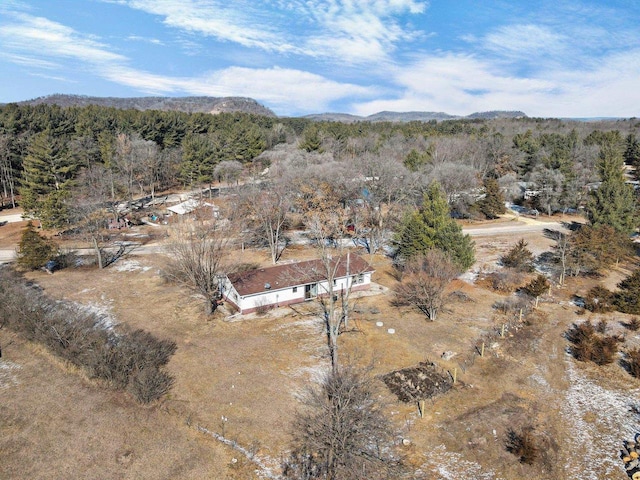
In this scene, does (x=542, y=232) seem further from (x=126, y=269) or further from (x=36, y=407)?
(x=36, y=407)

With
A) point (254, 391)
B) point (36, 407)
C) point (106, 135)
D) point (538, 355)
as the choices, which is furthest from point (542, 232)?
point (106, 135)

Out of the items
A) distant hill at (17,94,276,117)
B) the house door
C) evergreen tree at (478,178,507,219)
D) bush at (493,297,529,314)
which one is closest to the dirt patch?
bush at (493,297,529,314)

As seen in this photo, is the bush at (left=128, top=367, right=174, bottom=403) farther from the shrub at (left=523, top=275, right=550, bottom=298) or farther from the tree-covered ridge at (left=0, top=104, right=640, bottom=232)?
the tree-covered ridge at (left=0, top=104, right=640, bottom=232)

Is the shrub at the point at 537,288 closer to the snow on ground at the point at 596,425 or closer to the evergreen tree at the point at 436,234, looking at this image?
the evergreen tree at the point at 436,234

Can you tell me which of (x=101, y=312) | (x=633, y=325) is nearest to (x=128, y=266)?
(x=101, y=312)

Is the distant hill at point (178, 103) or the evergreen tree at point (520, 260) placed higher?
the distant hill at point (178, 103)

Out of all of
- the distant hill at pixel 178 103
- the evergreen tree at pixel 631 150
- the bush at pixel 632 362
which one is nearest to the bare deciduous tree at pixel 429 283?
the bush at pixel 632 362

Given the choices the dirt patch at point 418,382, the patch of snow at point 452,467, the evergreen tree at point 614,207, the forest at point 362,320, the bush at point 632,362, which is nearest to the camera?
the patch of snow at point 452,467
